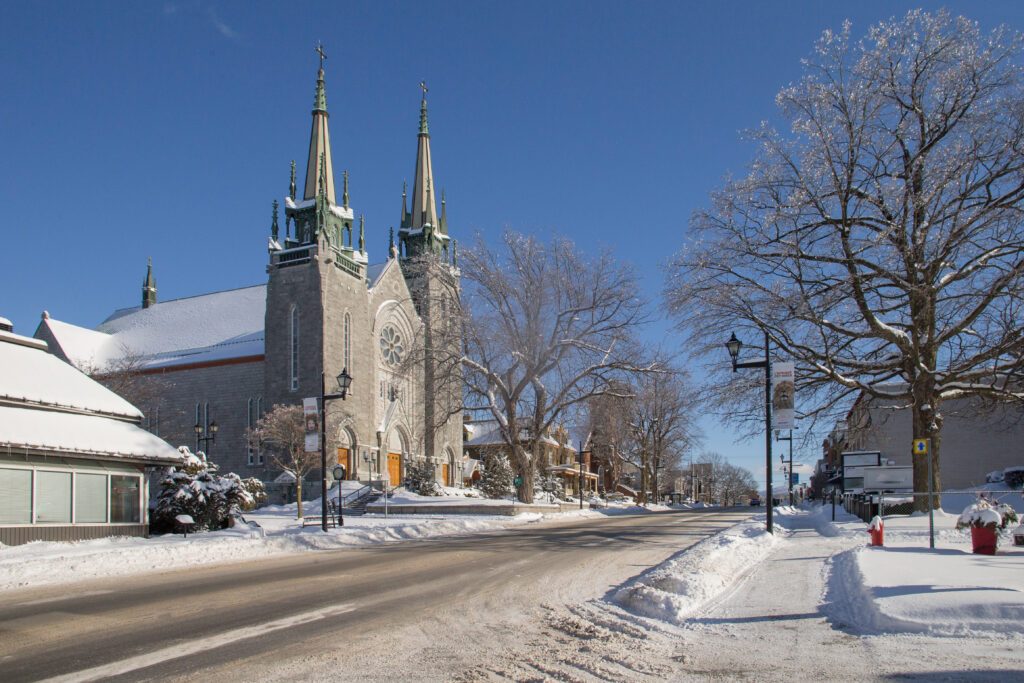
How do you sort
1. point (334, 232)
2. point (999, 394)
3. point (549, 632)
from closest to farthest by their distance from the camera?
point (549, 632)
point (999, 394)
point (334, 232)

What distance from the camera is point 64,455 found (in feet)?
60.5

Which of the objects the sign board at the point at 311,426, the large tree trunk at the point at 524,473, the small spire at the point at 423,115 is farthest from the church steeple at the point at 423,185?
the sign board at the point at 311,426

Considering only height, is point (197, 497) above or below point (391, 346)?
below

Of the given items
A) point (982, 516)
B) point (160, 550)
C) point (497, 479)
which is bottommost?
point (497, 479)

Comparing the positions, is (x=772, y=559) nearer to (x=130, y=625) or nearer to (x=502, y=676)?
(x=502, y=676)

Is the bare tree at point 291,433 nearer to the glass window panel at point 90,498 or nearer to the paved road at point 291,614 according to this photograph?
the glass window panel at point 90,498

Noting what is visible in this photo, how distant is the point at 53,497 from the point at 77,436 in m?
1.49

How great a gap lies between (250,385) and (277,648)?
48.7m

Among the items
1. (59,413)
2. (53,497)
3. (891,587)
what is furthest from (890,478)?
(59,413)

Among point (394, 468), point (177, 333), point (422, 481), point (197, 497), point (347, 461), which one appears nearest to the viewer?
point (197, 497)

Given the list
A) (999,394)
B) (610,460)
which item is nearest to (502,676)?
(999,394)

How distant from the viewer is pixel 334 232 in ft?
175

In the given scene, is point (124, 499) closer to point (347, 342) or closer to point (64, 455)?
point (64, 455)

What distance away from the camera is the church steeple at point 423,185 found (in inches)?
2566
